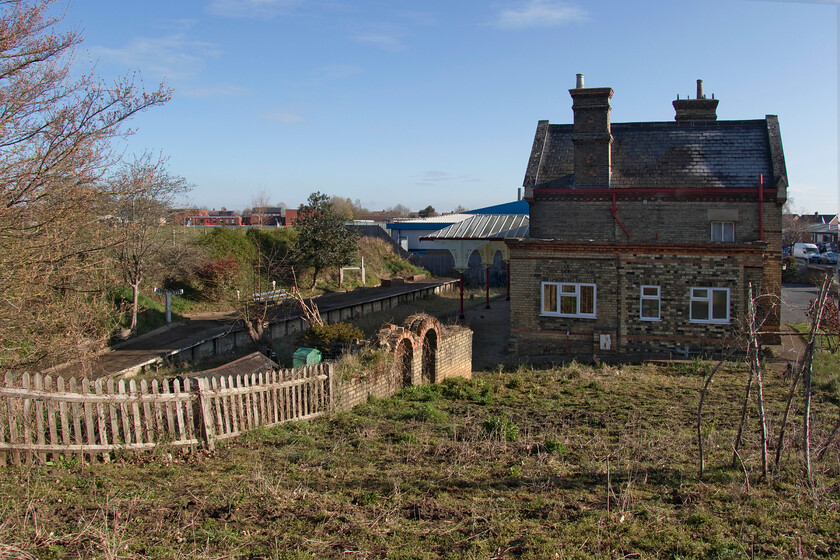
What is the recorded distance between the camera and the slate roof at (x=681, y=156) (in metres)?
21.6

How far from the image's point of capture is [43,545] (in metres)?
5.14

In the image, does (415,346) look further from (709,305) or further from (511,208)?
(511,208)

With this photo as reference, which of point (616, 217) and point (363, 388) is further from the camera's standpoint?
point (616, 217)

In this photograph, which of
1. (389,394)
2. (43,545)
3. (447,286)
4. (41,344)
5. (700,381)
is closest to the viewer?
(43,545)

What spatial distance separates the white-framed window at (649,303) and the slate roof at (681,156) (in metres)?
5.13

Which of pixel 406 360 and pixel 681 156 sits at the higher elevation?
pixel 681 156

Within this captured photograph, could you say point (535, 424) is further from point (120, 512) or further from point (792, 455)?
point (120, 512)

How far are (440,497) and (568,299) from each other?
43.8 ft

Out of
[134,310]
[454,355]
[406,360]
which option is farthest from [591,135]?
[134,310]

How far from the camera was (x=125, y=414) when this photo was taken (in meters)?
7.92

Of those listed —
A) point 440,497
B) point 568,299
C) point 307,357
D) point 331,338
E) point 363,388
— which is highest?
point 568,299

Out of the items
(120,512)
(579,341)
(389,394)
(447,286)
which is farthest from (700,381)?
(447,286)

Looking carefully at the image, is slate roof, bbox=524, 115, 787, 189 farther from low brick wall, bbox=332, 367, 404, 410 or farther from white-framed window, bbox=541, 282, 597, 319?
low brick wall, bbox=332, 367, 404, 410

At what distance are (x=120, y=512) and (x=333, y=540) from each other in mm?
2088
